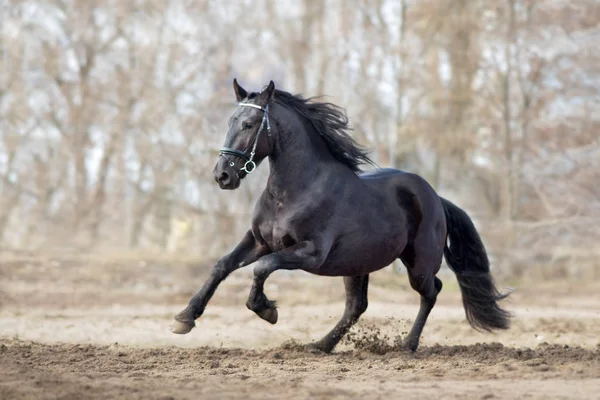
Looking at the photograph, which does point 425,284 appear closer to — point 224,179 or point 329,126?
point 329,126

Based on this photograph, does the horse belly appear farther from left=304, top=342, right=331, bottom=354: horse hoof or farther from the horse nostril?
the horse nostril

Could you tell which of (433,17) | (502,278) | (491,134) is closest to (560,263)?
(502,278)

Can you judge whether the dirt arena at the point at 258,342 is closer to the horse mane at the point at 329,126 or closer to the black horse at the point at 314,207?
the black horse at the point at 314,207

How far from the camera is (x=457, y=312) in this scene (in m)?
14.2

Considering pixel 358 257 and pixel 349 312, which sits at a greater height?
pixel 358 257

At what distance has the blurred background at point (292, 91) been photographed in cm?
2278

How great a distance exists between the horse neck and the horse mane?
0.38 feet

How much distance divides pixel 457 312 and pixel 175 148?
13.3 m

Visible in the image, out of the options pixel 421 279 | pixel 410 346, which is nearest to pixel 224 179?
pixel 421 279

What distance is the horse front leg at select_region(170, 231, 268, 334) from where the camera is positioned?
714 centimetres

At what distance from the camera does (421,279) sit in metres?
8.39

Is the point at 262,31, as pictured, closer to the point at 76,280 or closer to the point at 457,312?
the point at 76,280

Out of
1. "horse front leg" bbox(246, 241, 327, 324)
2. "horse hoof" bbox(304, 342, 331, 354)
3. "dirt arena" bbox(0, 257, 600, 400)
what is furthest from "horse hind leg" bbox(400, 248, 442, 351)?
"horse front leg" bbox(246, 241, 327, 324)

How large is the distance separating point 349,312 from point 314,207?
61.2 inches
